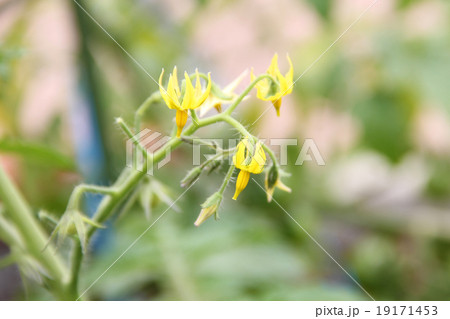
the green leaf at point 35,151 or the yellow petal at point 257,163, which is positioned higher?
the green leaf at point 35,151

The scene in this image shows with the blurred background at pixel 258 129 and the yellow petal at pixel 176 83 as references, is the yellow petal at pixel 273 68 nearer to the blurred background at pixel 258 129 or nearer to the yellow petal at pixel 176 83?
the yellow petal at pixel 176 83

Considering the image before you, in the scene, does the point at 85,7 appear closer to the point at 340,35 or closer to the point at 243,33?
the point at 340,35
